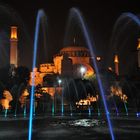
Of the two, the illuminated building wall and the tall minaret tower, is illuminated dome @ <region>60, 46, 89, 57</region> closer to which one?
the illuminated building wall

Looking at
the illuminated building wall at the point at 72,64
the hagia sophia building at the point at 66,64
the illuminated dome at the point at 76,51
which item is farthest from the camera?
the illuminated dome at the point at 76,51

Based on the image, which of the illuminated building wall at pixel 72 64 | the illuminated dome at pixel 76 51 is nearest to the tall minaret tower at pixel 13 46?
the illuminated building wall at pixel 72 64

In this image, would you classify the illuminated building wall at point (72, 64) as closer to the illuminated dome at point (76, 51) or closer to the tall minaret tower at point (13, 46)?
the illuminated dome at point (76, 51)

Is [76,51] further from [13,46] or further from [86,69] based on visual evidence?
[13,46]

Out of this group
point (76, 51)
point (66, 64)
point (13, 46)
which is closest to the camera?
point (13, 46)

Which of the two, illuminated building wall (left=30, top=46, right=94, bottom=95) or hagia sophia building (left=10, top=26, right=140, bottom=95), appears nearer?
hagia sophia building (left=10, top=26, right=140, bottom=95)

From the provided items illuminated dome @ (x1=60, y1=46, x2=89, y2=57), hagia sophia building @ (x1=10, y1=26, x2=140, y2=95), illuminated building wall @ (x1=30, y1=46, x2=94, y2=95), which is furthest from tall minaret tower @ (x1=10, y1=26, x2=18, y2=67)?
illuminated dome @ (x1=60, y1=46, x2=89, y2=57)

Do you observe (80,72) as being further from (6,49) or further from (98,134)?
(98,134)

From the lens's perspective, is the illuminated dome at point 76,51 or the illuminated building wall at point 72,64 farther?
the illuminated dome at point 76,51

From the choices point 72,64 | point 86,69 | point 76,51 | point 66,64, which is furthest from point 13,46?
point 86,69

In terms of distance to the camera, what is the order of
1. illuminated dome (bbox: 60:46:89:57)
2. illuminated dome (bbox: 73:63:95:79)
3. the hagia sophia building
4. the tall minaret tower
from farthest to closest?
illuminated dome (bbox: 60:46:89:57)
illuminated dome (bbox: 73:63:95:79)
the hagia sophia building
the tall minaret tower

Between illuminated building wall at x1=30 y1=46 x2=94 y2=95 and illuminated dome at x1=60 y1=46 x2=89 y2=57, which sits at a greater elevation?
illuminated dome at x1=60 y1=46 x2=89 y2=57

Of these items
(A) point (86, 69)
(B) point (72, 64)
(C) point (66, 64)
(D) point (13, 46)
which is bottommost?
(A) point (86, 69)

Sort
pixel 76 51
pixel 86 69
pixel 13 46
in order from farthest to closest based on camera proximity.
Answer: pixel 76 51
pixel 86 69
pixel 13 46
